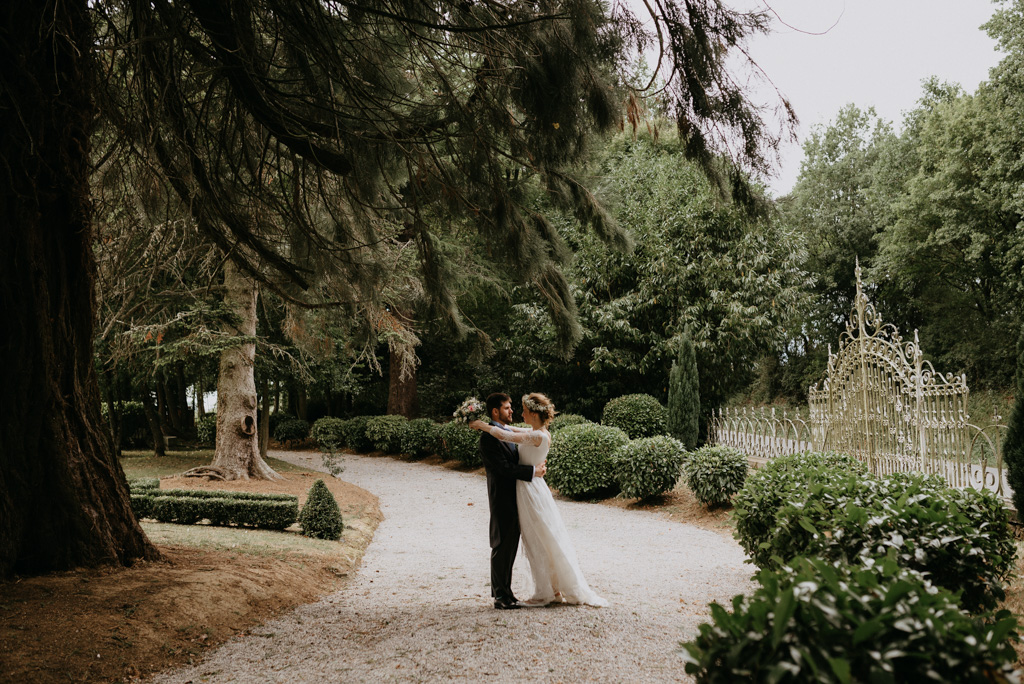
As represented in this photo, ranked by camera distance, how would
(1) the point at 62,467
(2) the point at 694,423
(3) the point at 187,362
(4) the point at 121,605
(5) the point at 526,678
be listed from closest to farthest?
(5) the point at 526,678, (4) the point at 121,605, (1) the point at 62,467, (3) the point at 187,362, (2) the point at 694,423

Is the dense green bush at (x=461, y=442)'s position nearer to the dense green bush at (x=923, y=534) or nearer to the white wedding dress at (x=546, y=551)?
the white wedding dress at (x=546, y=551)

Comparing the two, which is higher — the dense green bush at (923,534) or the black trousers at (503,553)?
the dense green bush at (923,534)

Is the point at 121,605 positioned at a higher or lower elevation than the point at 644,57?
lower

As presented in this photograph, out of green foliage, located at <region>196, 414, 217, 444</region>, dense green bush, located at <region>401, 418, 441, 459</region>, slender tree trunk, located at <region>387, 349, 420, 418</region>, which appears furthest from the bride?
green foliage, located at <region>196, 414, 217, 444</region>

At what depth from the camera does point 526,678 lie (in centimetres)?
368

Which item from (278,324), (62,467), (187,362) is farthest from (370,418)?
(62,467)

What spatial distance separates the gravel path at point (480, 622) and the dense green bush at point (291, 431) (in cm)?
1581

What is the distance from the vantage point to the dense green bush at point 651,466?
10898 mm

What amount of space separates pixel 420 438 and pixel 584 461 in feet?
25.9

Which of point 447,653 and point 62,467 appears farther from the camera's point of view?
point 62,467

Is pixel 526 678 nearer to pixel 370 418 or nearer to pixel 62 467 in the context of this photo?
pixel 62 467

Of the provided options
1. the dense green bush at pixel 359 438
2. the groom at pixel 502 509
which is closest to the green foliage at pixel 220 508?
the groom at pixel 502 509

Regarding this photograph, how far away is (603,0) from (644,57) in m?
0.57

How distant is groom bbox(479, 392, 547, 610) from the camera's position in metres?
5.16
